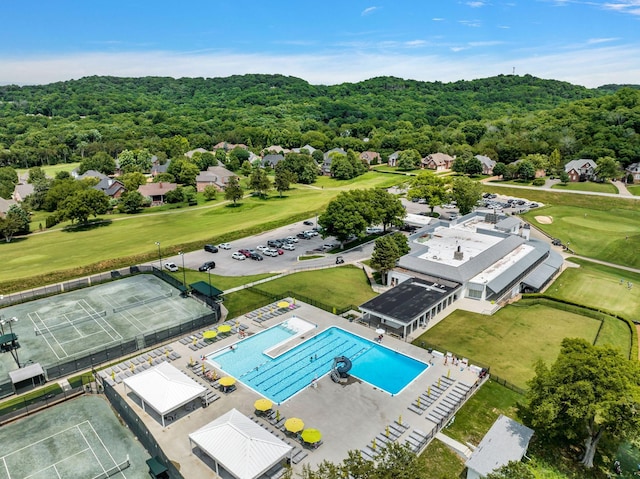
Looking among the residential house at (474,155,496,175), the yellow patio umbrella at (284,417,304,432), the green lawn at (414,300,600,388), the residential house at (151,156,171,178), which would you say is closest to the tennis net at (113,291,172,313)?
the yellow patio umbrella at (284,417,304,432)

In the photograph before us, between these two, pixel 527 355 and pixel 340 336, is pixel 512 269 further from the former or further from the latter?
pixel 340 336

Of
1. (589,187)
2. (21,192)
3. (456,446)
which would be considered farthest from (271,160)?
(456,446)

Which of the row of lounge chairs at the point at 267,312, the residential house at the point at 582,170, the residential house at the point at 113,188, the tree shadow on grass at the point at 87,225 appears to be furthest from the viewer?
the residential house at the point at 582,170

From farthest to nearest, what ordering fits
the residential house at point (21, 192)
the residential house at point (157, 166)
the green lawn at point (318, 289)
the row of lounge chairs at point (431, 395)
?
the residential house at point (157, 166) < the residential house at point (21, 192) < the green lawn at point (318, 289) < the row of lounge chairs at point (431, 395)

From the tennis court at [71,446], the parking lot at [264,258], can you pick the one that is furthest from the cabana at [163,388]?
the parking lot at [264,258]

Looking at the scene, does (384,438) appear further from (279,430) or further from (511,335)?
(511,335)

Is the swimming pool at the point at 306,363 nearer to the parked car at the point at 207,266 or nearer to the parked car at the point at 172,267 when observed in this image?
the parked car at the point at 207,266

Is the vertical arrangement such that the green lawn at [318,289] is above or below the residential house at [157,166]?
below
